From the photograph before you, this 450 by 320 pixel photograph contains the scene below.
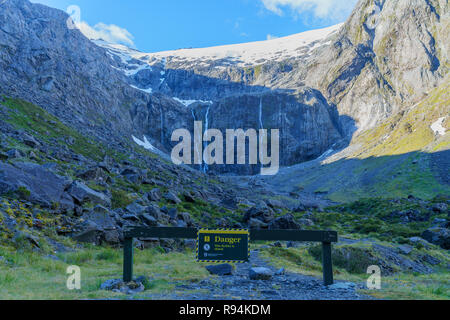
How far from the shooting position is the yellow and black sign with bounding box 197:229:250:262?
9.23m

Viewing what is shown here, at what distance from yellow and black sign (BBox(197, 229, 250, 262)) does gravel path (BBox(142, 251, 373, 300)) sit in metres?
0.82

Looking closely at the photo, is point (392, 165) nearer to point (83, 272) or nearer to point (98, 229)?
point (98, 229)

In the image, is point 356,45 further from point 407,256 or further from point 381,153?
point 407,256

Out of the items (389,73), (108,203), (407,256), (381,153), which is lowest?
(407,256)

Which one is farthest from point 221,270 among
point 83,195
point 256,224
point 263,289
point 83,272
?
point 256,224

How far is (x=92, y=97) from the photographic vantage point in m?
99.9

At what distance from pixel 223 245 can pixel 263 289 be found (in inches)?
64.5

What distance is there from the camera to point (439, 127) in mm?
88938

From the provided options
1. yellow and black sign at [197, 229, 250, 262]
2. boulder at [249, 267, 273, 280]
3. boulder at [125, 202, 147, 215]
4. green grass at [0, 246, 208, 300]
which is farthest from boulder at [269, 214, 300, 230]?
yellow and black sign at [197, 229, 250, 262]

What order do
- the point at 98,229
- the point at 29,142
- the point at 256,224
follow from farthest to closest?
the point at 29,142, the point at 256,224, the point at 98,229

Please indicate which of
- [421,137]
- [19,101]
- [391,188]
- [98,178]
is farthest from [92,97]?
[421,137]

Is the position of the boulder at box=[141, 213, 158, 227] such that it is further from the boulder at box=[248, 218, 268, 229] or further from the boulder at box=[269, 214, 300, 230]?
the boulder at box=[269, 214, 300, 230]

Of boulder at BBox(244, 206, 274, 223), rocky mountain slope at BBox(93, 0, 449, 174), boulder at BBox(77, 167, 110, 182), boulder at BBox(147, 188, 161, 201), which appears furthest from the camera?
rocky mountain slope at BBox(93, 0, 449, 174)

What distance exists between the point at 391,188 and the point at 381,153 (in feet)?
86.1
